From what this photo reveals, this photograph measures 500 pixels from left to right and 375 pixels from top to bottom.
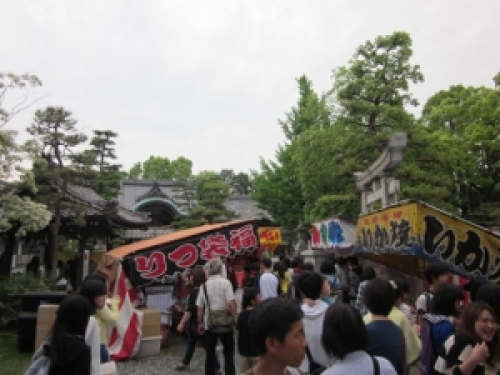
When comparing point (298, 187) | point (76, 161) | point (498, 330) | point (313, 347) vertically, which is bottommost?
point (313, 347)

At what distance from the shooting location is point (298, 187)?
31.4 meters

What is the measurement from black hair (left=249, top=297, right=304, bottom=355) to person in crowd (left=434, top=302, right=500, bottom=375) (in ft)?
→ 4.24

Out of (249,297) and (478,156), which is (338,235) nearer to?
(249,297)

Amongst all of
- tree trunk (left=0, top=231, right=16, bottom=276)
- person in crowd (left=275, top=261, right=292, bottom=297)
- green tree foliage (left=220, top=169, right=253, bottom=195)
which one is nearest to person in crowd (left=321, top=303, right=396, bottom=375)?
person in crowd (left=275, top=261, right=292, bottom=297)

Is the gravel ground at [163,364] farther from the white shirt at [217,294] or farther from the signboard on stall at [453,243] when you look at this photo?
the signboard on stall at [453,243]

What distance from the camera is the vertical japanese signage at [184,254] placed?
31.3ft

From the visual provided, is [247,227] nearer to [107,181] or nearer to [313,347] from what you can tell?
[313,347]

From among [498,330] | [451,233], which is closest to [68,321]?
[498,330]

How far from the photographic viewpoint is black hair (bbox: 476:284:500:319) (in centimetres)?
304

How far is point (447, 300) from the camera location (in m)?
3.44

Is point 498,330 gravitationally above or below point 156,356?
above

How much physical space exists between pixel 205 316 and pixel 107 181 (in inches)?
1169

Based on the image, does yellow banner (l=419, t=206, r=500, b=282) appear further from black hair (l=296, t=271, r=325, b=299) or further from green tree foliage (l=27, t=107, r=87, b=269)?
green tree foliage (l=27, t=107, r=87, b=269)

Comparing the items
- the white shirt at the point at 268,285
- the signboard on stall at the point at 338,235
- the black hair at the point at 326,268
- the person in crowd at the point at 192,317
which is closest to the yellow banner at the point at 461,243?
the black hair at the point at 326,268
